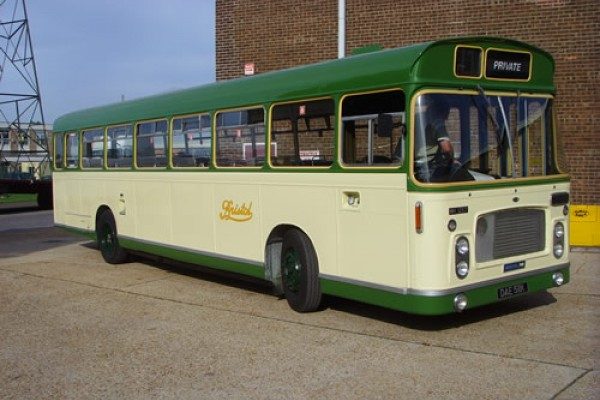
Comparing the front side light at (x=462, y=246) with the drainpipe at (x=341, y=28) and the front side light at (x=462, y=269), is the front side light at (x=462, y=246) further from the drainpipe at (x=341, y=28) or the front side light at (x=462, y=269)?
the drainpipe at (x=341, y=28)

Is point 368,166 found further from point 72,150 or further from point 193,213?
point 72,150

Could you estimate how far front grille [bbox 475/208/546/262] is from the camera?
6.92 meters

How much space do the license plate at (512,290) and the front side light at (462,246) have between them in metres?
0.64

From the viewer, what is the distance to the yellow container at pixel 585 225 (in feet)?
40.1

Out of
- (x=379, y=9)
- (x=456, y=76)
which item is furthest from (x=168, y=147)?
(x=379, y=9)

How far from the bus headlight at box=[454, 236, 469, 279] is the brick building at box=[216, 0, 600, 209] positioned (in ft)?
22.0

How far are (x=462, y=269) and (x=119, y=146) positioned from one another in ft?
22.7

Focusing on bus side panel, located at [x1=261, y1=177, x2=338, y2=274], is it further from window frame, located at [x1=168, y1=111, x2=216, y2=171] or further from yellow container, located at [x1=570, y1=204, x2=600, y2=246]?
yellow container, located at [x1=570, y1=204, x2=600, y2=246]

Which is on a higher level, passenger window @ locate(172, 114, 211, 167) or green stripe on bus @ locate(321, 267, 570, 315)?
passenger window @ locate(172, 114, 211, 167)

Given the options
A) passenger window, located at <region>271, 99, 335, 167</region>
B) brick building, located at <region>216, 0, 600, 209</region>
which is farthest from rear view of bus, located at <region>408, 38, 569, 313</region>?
brick building, located at <region>216, 0, 600, 209</region>

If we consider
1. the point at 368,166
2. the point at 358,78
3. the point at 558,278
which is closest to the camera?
the point at 368,166

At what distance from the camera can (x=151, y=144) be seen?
11008 millimetres

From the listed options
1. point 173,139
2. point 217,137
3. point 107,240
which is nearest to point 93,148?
point 107,240

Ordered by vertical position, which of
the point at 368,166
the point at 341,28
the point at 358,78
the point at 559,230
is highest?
the point at 341,28
